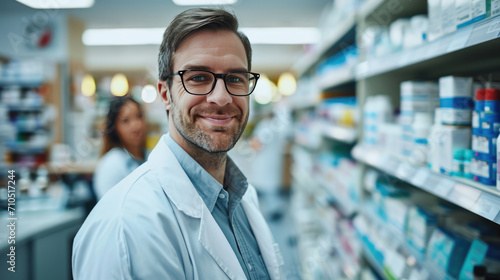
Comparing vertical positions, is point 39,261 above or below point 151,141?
below

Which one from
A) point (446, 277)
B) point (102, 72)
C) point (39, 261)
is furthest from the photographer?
point (102, 72)

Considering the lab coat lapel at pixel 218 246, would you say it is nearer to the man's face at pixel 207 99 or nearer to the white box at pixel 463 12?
the man's face at pixel 207 99

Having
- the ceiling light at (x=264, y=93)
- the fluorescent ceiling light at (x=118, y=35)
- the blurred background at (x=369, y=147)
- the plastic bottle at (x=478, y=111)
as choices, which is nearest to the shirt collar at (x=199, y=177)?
the blurred background at (x=369, y=147)

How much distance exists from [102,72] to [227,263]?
36.8ft

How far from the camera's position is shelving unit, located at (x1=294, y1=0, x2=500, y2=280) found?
0.97m

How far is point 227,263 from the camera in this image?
0.94 meters

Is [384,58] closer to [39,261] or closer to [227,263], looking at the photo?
[227,263]

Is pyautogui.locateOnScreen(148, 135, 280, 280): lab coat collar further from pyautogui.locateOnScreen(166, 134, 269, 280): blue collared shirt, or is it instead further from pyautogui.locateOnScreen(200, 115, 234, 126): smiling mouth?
pyautogui.locateOnScreen(200, 115, 234, 126): smiling mouth

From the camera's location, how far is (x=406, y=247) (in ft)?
4.92

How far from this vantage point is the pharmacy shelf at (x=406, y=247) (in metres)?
1.25

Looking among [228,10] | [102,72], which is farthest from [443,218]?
[102,72]

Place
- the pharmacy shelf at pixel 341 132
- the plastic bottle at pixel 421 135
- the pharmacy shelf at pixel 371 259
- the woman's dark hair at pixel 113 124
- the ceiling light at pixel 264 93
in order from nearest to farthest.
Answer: the plastic bottle at pixel 421 135 → the pharmacy shelf at pixel 371 259 → the pharmacy shelf at pixel 341 132 → the woman's dark hair at pixel 113 124 → the ceiling light at pixel 264 93

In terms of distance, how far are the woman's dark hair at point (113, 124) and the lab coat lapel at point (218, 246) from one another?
5.18 feet

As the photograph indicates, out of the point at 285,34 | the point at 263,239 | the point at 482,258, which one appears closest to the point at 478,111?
the point at 482,258
